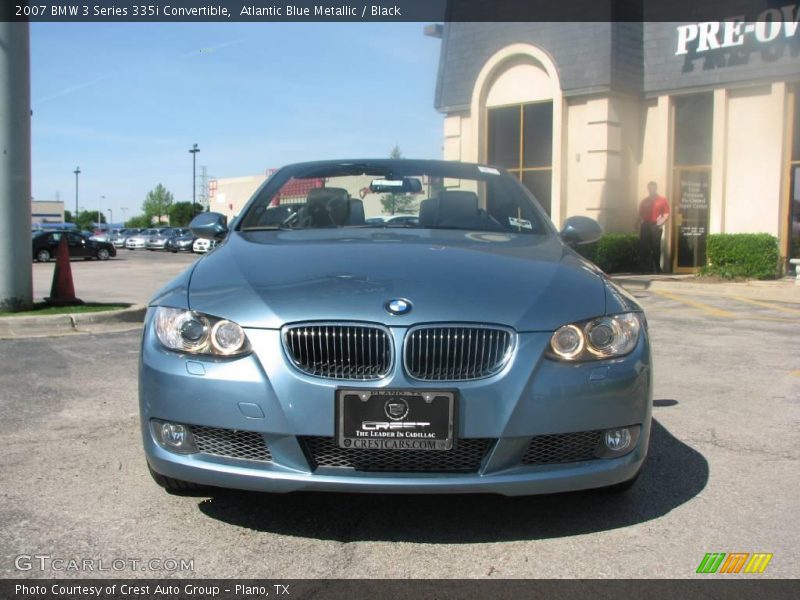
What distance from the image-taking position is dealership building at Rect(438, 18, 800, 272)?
15172 millimetres

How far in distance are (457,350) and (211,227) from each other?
227 centimetres

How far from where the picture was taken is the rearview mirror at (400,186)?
461cm

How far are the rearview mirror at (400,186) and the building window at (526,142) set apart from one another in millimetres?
13635

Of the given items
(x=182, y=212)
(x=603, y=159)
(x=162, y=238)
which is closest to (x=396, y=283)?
(x=603, y=159)

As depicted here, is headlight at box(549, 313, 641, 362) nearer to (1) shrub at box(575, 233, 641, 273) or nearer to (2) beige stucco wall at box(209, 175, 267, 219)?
(1) shrub at box(575, 233, 641, 273)

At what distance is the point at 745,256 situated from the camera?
46.6 feet

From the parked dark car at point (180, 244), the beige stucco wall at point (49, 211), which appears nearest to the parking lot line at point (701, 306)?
the parked dark car at point (180, 244)

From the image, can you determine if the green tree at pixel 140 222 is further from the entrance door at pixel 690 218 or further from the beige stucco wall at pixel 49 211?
the entrance door at pixel 690 218

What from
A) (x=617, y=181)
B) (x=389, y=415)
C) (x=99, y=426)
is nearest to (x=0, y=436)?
(x=99, y=426)

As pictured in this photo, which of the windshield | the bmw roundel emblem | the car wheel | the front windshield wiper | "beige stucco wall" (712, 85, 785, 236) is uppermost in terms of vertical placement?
"beige stucco wall" (712, 85, 785, 236)

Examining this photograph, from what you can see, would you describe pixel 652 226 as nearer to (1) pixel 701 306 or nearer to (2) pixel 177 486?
(1) pixel 701 306

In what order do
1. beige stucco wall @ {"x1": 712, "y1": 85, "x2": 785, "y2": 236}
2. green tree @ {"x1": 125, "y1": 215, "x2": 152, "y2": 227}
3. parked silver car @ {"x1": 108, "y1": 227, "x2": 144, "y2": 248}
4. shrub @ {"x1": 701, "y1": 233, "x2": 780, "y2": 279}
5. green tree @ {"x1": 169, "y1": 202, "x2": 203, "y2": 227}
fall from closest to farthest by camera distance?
1. shrub @ {"x1": 701, "y1": 233, "x2": 780, "y2": 279}
2. beige stucco wall @ {"x1": 712, "y1": 85, "x2": 785, "y2": 236}
3. parked silver car @ {"x1": 108, "y1": 227, "x2": 144, "y2": 248}
4. green tree @ {"x1": 169, "y1": 202, "x2": 203, "y2": 227}
5. green tree @ {"x1": 125, "y1": 215, "x2": 152, "y2": 227}

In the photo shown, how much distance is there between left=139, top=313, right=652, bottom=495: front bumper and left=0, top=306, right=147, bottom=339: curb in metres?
5.63

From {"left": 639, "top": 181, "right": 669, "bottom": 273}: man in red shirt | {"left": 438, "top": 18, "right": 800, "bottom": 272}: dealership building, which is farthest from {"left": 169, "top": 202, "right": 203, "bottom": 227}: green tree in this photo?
{"left": 639, "top": 181, "right": 669, "bottom": 273}: man in red shirt
